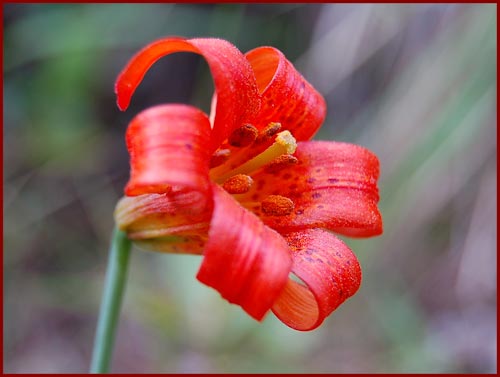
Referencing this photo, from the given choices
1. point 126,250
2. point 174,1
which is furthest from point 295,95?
point 174,1

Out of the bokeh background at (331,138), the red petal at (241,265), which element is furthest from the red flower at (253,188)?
the bokeh background at (331,138)

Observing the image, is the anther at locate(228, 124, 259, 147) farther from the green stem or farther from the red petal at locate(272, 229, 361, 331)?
the green stem

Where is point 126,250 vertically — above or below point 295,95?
below

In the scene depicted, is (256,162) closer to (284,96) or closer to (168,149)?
(284,96)

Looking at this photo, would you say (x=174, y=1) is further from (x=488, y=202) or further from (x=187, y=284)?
(x=488, y=202)

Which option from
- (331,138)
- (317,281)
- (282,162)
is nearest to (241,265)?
(317,281)

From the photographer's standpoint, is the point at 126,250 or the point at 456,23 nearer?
the point at 126,250

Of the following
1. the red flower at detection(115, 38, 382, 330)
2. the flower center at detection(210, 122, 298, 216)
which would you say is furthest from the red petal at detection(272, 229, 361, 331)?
the flower center at detection(210, 122, 298, 216)

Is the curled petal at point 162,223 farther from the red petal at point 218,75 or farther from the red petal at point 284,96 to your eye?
the red petal at point 284,96
